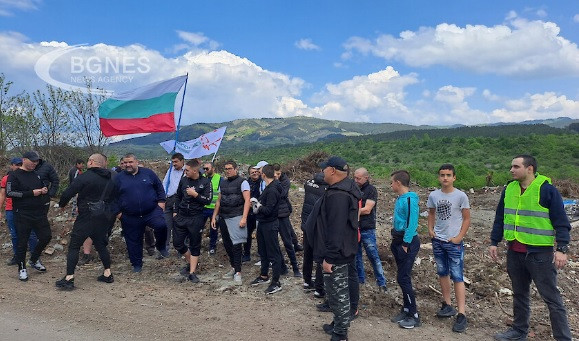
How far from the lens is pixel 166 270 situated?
6984 millimetres

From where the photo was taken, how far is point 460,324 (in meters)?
4.71

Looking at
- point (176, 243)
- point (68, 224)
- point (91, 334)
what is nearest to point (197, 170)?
point (176, 243)

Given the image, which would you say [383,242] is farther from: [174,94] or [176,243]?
[174,94]

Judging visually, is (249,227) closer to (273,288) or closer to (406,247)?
(273,288)

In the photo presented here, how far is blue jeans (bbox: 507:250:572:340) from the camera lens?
162 inches

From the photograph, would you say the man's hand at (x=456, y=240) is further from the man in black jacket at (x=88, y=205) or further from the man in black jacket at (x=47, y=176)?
the man in black jacket at (x=47, y=176)

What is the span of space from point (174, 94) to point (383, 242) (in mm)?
5454

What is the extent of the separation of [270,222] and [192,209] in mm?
1302

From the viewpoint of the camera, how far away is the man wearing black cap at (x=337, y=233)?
4055 millimetres

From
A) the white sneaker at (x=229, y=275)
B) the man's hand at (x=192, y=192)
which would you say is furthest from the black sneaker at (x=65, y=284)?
the white sneaker at (x=229, y=275)

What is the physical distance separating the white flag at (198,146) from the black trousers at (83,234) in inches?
92.3

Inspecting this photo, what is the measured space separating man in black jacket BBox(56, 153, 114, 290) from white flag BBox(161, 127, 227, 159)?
2073 mm

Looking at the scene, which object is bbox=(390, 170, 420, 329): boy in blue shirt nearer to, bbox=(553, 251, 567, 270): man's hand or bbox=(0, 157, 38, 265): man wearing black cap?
bbox=(553, 251, 567, 270): man's hand

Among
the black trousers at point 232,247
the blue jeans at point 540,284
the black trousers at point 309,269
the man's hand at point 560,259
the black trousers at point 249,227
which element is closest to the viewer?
the man's hand at point 560,259
